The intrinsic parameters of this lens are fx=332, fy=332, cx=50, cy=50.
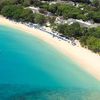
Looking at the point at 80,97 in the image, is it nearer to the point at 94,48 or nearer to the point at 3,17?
the point at 94,48

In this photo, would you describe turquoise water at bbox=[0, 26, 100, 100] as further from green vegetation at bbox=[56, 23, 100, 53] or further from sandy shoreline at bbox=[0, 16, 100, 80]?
green vegetation at bbox=[56, 23, 100, 53]

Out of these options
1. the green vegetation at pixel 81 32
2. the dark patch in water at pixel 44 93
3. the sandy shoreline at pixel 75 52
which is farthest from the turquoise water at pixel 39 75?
the green vegetation at pixel 81 32

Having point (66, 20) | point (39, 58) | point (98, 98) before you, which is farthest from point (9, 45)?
point (98, 98)

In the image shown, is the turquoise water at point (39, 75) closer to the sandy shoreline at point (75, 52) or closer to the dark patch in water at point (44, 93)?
the dark patch in water at point (44, 93)

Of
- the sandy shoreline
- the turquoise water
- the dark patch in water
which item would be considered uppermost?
the sandy shoreline

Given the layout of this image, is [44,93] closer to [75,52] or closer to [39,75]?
[39,75]

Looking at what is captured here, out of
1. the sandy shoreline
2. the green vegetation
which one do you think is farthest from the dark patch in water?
the green vegetation
